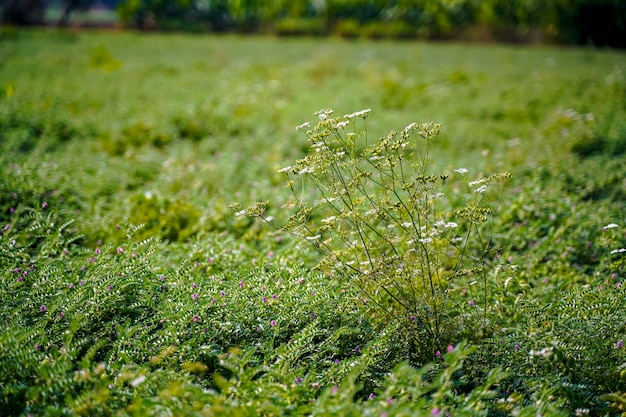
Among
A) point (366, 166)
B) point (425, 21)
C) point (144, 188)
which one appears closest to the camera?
point (144, 188)

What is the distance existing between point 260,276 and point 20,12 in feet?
72.5

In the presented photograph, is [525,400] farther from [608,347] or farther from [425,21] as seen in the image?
[425,21]

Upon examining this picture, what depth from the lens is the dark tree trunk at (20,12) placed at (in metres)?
21.6

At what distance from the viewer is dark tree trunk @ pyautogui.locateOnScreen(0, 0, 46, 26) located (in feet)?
70.9

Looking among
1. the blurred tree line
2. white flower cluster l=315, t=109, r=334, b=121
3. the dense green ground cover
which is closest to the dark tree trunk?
the blurred tree line

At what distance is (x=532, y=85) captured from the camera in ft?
32.4

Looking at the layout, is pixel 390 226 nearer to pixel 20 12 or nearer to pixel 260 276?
pixel 260 276

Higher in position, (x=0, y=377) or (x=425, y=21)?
(x=425, y=21)

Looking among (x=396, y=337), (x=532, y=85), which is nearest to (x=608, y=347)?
(x=396, y=337)

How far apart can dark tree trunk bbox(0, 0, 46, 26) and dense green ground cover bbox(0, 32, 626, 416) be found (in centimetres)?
1506

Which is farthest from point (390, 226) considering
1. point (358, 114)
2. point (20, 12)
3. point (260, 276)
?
point (20, 12)

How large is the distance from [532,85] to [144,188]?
6888 millimetres

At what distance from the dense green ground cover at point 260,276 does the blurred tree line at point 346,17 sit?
34.2 feet

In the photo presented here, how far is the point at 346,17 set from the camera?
2222 cm
